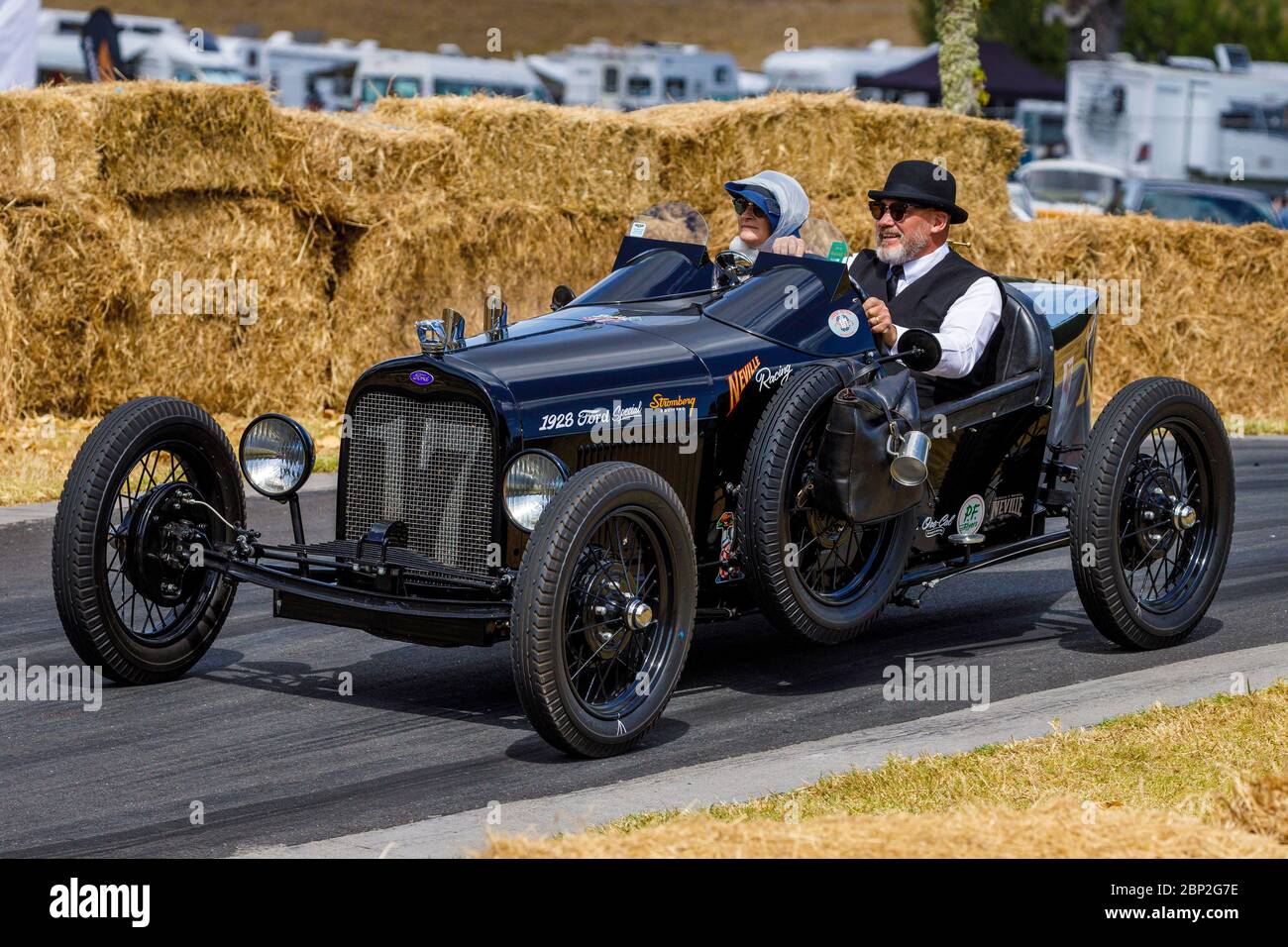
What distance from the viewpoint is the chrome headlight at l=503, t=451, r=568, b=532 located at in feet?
19.4

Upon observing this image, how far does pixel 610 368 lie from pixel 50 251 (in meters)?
7.63

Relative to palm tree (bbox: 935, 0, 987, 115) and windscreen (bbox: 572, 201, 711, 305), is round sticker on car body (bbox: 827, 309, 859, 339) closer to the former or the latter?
windscreen (bbox: 572, 201, 711, 305)

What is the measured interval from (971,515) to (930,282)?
0.96m

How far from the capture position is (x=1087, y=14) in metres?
51.8

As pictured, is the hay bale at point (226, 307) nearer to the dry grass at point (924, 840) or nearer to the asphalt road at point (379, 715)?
the asphalt road at point (379, 715)

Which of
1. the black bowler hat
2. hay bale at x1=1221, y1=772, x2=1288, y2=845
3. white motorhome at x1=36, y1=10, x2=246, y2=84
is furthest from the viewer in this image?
white motorhome at x1=36, y1=10, x2=246, y2=84

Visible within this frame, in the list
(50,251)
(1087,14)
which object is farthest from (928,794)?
(1087,14)

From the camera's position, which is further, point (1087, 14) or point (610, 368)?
point (1087, 14)

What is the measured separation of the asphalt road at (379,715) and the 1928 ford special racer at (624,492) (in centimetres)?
26

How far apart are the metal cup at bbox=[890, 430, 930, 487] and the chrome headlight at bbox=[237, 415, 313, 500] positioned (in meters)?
2.07

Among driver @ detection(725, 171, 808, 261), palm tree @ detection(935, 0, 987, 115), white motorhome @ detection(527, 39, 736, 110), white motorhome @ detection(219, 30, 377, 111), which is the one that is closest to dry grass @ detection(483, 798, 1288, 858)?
driver @ detection(725, 171, 808, 261)

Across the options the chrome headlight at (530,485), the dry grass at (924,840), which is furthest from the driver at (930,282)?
the dry grass at (924,840)

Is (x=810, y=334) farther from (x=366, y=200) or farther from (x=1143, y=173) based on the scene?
(x=1143, y=173)

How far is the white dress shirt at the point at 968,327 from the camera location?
7246 mm
